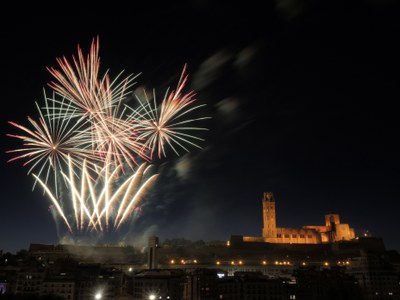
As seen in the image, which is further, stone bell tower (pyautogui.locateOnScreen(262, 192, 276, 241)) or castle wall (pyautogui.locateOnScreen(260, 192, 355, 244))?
stone bell tower (pyautogui.locateOnScreen(262, 192, 276, 241))

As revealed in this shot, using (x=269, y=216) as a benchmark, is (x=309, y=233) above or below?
below

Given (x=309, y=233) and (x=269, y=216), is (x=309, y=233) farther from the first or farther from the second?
(x=269, y=216)

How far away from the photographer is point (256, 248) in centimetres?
12788

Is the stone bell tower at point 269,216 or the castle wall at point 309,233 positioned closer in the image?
the castle wall at point 309,233

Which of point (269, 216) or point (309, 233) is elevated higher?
point (269, 216)

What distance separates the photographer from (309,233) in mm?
140875

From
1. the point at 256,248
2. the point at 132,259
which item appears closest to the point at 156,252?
the point at 132,259

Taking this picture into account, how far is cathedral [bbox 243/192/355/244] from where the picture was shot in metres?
139

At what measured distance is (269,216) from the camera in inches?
5812

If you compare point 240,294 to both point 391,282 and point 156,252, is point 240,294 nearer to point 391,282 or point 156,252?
point 391,282

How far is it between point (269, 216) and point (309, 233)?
14.3 meters

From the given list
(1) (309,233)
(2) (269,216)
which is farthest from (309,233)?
(2) (269,216)

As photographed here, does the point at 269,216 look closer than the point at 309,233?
No

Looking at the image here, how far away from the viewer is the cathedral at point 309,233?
455 ft
